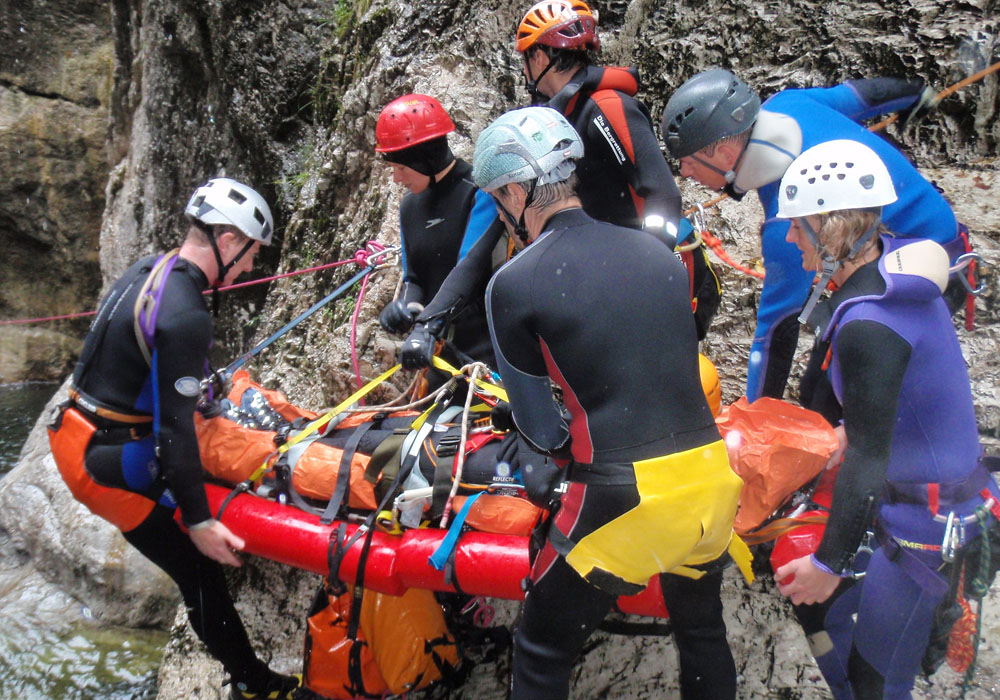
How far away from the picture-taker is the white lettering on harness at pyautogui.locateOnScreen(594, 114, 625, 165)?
3102 mm

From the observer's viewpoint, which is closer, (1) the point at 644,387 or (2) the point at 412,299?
(1) the point at 644,387

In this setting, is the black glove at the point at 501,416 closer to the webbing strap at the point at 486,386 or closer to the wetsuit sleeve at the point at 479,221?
the webbing strap at the point at 486,386

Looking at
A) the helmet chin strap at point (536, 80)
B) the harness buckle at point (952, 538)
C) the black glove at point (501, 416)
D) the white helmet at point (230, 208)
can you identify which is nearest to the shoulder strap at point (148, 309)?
the white helmet at point (230, 208)

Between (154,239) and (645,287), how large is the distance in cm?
741

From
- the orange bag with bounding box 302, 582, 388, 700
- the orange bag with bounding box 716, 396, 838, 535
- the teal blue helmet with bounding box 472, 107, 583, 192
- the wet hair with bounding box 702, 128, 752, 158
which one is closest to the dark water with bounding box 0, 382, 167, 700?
the orange bag with bounding box 302, 582, 388, 700

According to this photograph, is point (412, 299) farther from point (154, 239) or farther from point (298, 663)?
point (154, 239)

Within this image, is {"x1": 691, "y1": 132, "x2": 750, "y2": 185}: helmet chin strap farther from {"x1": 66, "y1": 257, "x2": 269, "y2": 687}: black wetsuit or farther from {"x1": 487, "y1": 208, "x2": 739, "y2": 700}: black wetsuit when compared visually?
{"x1": 66, "y1": 257, "x2": 269, "y2": 687}: black wetsuit

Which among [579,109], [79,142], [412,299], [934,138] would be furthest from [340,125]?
[79,142]

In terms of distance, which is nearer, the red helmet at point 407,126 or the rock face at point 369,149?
the red helmet at point 407,126

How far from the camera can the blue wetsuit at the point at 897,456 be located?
1907mm

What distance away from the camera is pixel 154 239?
8.05 meters

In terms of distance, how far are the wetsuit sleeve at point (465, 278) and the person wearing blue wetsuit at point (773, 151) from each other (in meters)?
0.95

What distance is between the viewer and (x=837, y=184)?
6.88 ft

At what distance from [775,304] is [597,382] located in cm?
136
